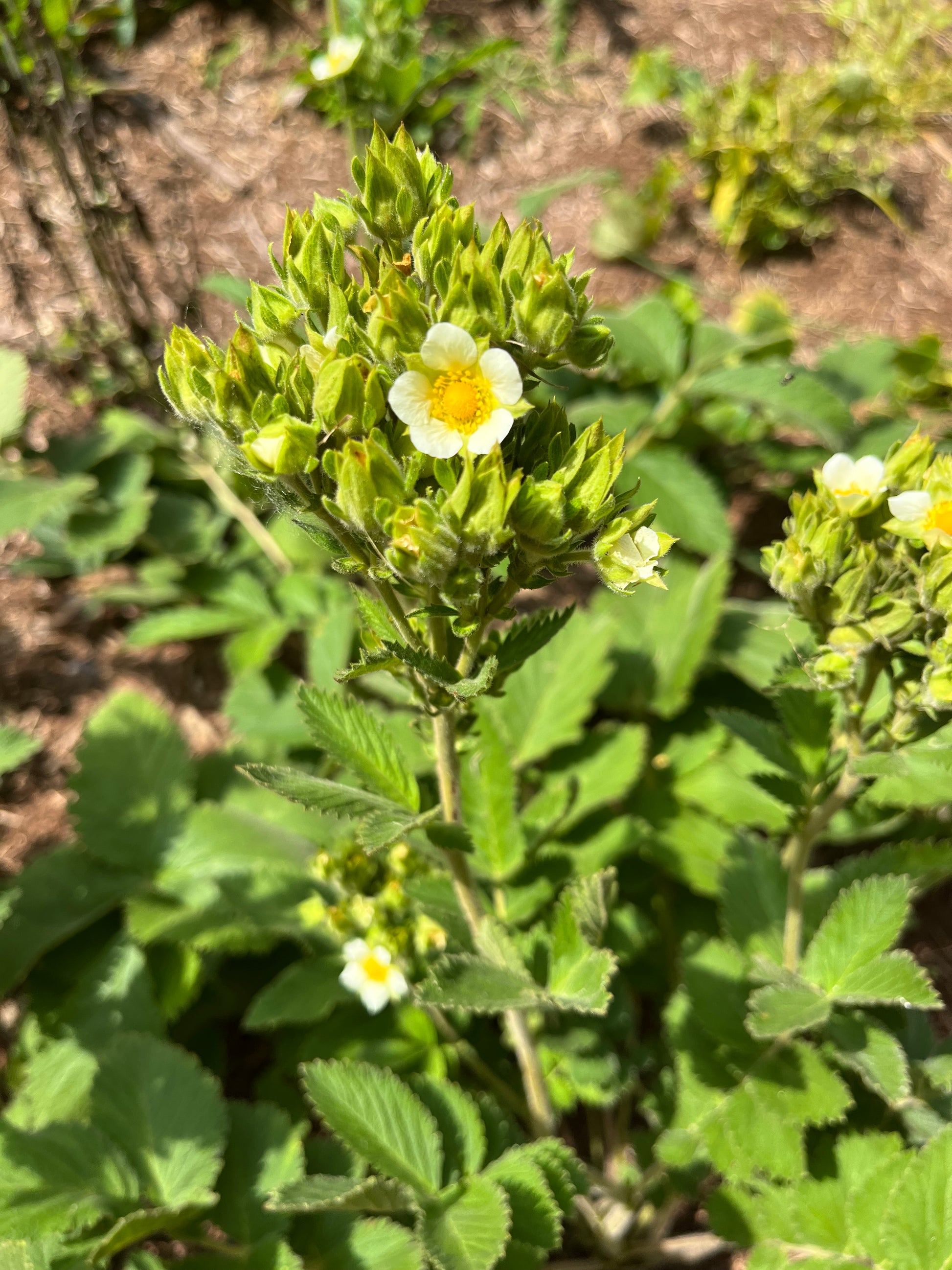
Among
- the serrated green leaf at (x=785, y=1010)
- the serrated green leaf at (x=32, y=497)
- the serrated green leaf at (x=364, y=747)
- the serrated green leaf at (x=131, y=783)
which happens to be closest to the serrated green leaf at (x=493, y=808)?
the serrated green leaf at (x=364, y=747)

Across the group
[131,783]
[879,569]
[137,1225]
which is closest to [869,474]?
[879,569]

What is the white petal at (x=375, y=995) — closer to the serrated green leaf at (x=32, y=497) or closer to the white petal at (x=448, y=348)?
the white petal at (x=448, y=348)

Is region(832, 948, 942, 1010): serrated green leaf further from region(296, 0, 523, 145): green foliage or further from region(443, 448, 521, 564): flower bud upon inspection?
region(296, 0, 523, 145): green foliage

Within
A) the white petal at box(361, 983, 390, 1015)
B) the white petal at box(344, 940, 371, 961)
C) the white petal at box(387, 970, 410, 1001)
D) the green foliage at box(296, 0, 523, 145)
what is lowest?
the white petal at box(361, 983, 390, 1015)

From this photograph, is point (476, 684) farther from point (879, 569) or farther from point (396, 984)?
point (396, 984)

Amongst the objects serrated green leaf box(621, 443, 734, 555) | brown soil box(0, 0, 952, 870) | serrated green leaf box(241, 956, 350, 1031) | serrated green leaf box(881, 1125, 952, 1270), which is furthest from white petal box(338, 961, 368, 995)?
brown soil box(0, 0, 952, 870)

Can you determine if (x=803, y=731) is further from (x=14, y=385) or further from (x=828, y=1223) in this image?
(x=14, y=385)
